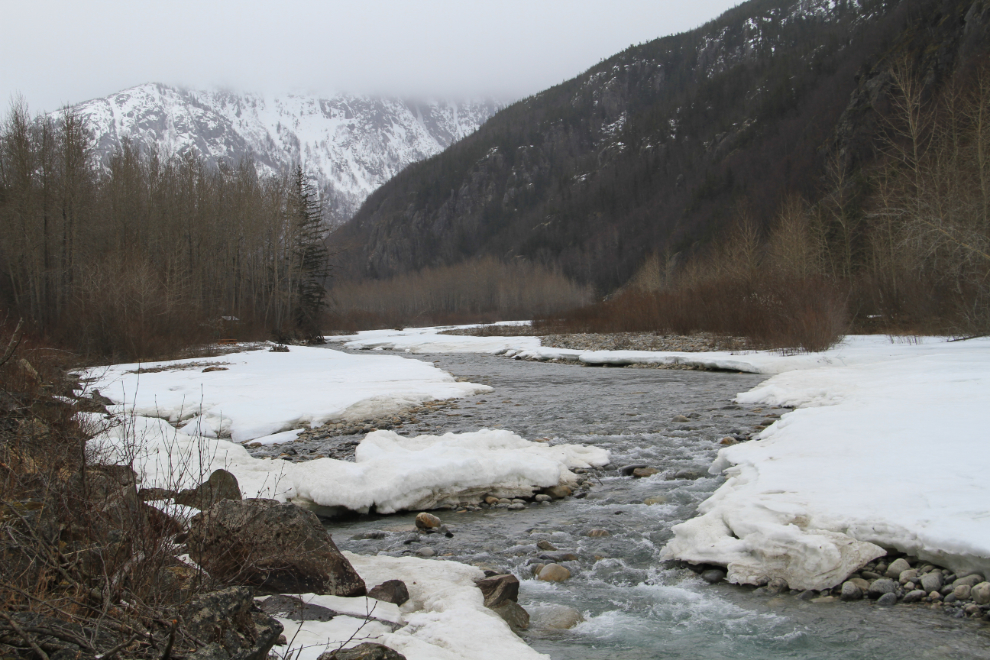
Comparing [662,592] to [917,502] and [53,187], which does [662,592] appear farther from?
[53,187]

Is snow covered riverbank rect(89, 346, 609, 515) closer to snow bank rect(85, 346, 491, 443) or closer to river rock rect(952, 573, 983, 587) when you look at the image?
snow bank rect(85, 346, 491, 443)

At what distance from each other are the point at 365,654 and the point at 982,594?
3618mm

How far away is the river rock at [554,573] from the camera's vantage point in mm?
4477

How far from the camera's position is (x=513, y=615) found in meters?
3.76

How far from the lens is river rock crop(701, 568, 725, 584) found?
4.30 metres

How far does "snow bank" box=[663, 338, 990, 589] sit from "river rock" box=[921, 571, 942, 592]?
0.15 meters

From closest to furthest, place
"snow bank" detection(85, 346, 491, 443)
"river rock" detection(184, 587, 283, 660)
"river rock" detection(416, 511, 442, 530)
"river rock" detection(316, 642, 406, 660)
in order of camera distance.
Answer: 1. "river rock" detection(184, 587, 283, 660)
2. "river rock" detection(316, 642, 406, 660)
3. "river rock" detection(416, 511, 442, 530)
4. "snow bank" detection(85, 346, 491, 443)

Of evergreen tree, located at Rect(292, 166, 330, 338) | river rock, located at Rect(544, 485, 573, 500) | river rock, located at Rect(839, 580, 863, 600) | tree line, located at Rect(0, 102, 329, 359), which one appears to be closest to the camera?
river rock, located at Rect(839, 580, 863, 600)

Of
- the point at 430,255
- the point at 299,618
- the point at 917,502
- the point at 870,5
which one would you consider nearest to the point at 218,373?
the point at 299,618

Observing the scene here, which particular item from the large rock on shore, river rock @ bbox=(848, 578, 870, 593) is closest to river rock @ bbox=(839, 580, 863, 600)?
river rock @ bbox=(848, 578, 870, 593)

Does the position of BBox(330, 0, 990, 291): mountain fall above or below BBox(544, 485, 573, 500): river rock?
above

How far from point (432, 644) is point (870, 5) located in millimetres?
123144

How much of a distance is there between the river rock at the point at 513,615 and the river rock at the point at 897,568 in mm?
2453

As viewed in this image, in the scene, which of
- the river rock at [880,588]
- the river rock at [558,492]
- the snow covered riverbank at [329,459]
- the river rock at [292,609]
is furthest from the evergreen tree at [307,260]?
the river rock at [880,588]
